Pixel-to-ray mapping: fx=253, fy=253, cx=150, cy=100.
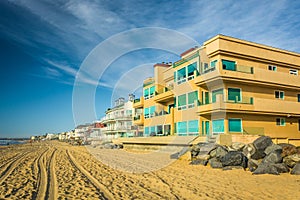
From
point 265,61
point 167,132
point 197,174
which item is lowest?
point 197,174

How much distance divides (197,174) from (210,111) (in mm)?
8817

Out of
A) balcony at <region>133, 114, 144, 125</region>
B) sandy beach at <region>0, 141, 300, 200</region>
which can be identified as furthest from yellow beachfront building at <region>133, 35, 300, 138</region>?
balcony at <region>133, 114, 144, 125</region>

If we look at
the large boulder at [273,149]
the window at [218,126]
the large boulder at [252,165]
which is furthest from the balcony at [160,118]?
the large boulder at [252,165]

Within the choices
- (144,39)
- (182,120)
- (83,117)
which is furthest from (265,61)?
(83,117)

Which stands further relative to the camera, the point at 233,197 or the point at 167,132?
the point at 167,132

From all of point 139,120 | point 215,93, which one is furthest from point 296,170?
point 139,120

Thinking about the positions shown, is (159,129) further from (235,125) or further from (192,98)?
(235,125)

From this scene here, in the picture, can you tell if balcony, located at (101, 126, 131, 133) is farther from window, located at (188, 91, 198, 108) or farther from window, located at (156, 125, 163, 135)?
window, located at (188, 91, 198, 108)

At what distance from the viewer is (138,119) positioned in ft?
127

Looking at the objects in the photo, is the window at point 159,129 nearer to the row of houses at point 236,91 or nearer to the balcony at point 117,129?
the row of houses at point 236,91

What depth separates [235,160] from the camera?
14961 mm

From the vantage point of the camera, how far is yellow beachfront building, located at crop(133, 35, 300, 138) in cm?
2183

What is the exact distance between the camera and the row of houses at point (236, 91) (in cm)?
2183

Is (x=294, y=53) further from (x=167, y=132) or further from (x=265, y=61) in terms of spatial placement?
(x=167, y=132)
